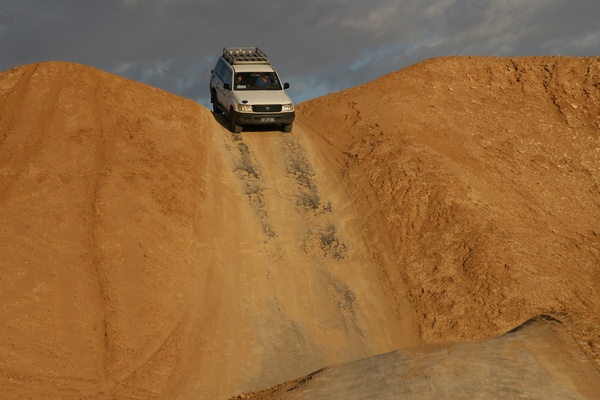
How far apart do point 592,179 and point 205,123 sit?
12.6 meters

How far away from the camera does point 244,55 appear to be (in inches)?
1184

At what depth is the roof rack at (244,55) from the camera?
29453 mm

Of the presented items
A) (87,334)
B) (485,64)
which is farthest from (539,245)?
(87,334)

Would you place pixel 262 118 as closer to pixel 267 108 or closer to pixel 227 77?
pixel 267 108

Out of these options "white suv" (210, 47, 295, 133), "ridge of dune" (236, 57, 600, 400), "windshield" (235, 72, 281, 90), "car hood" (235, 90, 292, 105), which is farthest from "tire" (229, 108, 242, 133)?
"ridge of dune" (236, 57, 600, 400)

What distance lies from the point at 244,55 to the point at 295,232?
8244mm

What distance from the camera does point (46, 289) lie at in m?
20.1

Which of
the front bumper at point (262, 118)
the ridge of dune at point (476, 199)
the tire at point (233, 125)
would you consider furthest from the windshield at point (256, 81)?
the ridge of dune at point (476, 199)

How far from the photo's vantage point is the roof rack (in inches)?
1160

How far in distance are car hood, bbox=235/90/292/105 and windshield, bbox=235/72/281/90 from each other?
233mm

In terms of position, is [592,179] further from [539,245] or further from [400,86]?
[400,86]

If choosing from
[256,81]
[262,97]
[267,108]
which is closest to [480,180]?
[267,108]

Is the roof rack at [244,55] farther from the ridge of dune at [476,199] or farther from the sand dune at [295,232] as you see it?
the ridge of dune at [476,199]

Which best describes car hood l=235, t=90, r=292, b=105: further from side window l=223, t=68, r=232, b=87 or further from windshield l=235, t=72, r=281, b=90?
side window l=223, t=68, r=232, b=87
